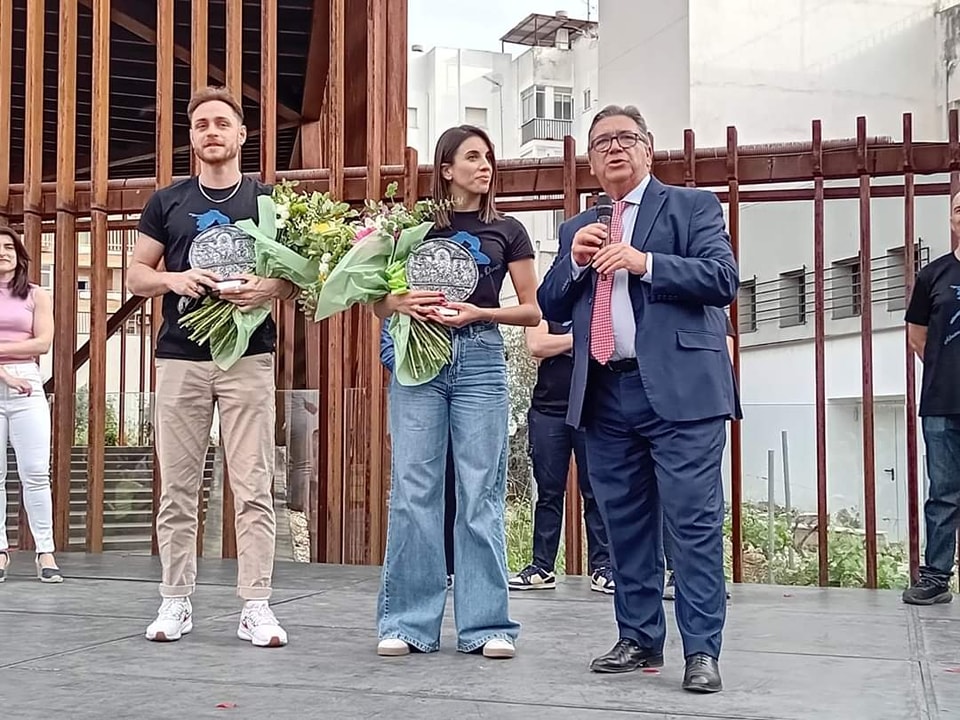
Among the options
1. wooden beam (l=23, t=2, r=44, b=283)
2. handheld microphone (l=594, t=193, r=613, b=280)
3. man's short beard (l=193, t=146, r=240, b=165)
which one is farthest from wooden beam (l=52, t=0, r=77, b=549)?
handheld microphone (l=594, t=193, r=613, b=280)

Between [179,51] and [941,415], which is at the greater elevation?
[179,51]

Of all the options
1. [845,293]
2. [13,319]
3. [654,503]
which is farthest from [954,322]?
[845,293]

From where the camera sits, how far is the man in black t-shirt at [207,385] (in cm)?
419

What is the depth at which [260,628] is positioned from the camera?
13.6 ft

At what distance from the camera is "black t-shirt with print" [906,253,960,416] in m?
5.41

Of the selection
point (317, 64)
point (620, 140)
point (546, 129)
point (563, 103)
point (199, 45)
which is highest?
point (563, 103)

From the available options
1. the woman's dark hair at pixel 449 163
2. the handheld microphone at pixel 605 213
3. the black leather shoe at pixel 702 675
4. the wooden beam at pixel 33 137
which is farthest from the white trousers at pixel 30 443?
the black leather shoe at pixel 702 675

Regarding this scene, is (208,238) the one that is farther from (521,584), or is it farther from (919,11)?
(919,11)

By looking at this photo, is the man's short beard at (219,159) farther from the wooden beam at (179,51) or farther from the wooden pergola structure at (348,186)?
the wooden beam at (179,51)

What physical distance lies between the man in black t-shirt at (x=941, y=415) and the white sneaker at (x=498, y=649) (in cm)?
244

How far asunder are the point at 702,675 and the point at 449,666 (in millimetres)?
839

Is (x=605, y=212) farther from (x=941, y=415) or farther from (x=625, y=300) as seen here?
(x=941, y=415)

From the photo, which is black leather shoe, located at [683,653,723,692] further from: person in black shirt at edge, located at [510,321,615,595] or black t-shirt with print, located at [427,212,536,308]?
person in black shirt at edge, located at [510,321,615,595]

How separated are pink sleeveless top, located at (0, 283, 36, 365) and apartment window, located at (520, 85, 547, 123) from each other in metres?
29.0
